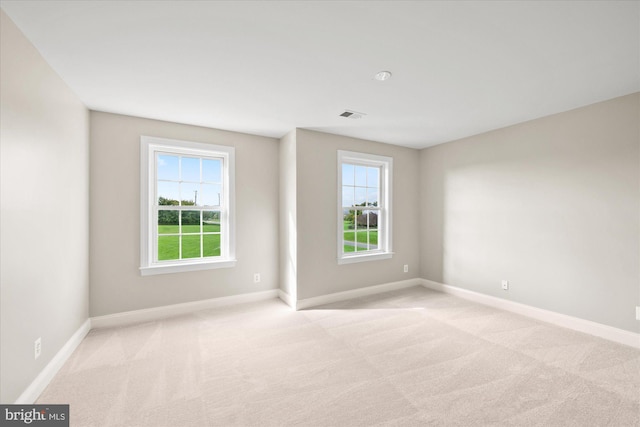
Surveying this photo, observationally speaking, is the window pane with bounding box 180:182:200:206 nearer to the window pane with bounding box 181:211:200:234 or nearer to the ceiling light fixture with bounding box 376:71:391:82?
the window pane with bounding box 181:211:200:234

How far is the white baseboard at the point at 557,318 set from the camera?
103 inches

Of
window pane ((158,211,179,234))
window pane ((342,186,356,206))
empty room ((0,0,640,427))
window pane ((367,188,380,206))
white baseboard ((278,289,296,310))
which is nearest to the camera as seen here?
empty room ((0,0,640,427))

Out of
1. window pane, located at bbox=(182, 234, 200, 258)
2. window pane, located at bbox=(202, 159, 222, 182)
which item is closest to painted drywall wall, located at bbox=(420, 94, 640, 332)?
window pane, located at bbox=(202, 159, 222, 182)

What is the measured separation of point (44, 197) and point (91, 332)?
166 centimetres

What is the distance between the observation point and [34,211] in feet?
6.21

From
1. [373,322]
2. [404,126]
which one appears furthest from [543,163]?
[373,322]

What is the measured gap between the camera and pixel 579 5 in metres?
1.49

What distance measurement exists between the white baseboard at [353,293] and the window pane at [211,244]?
1.35 metres

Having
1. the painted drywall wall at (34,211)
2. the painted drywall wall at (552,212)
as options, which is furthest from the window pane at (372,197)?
the painted drywall wall at (34,211)

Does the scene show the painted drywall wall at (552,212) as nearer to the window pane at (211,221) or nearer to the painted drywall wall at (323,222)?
the painted drywall wall at (323,222)

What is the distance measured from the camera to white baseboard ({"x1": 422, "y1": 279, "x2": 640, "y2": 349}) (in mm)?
2607

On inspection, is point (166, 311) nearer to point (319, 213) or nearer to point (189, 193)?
point (189, 193)

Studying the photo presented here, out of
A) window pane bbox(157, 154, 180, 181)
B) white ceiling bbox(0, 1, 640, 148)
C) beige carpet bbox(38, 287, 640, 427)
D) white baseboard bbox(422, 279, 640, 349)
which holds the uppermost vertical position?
white ceiling bbox(0, 1, 640, 148)

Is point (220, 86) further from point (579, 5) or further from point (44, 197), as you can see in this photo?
point (579, 5)
